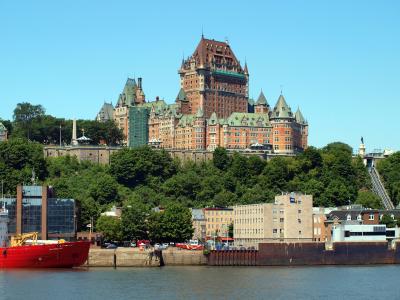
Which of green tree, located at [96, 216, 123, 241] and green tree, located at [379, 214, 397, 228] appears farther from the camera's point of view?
green tree, located at [379, 214, 397, 228]

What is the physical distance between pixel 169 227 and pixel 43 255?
34.4 metres

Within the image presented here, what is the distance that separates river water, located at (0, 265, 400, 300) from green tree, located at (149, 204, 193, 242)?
24037 mm

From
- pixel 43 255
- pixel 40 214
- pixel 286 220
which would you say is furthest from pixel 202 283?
pixel 286 220

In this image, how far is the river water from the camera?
109 meters

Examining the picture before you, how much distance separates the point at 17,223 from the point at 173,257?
22.4m

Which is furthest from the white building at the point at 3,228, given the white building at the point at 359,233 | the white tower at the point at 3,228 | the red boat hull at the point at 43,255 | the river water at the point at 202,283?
the white building at the point at 359,233

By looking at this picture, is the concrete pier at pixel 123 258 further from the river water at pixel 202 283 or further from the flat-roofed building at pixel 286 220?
the flat-roofed building at pixel 286 220

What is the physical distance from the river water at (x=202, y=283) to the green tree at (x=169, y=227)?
24.0m

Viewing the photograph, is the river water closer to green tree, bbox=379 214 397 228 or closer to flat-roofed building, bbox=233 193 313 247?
flat-roofed building, bbox=233 193 313 247

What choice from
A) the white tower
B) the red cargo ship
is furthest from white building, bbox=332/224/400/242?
the white tower

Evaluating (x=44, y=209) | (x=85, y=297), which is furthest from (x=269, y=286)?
(x=44, y=209)

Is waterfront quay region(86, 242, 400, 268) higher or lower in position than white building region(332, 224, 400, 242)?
lower

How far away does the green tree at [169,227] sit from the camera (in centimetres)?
16925

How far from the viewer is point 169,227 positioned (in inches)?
6668
